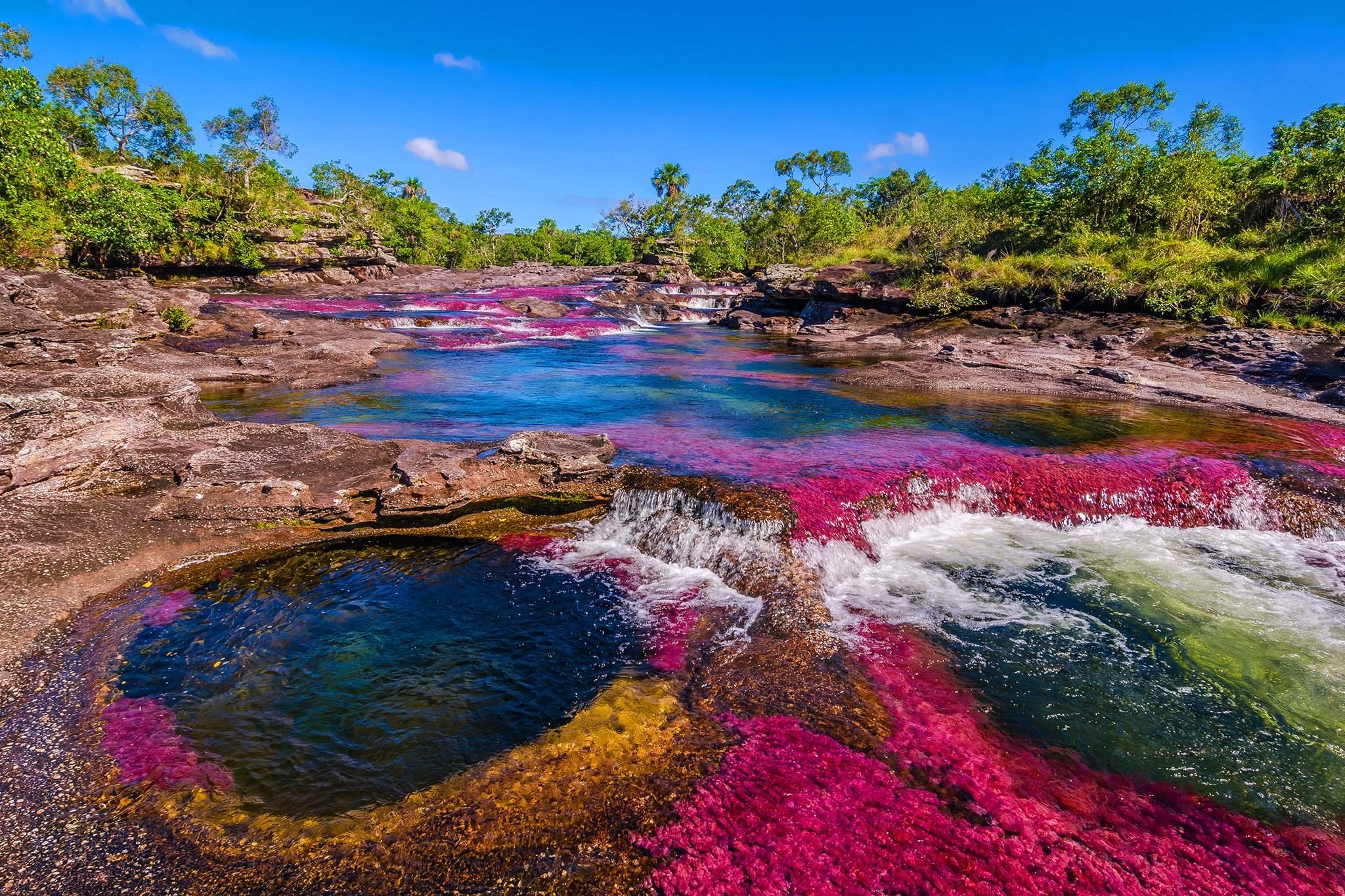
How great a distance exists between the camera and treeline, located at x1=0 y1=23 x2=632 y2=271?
20922mm

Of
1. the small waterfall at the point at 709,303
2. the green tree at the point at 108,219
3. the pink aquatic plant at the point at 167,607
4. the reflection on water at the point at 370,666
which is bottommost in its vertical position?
the reflection on water at the point at 370,666

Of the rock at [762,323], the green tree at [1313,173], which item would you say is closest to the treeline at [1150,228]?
the green tree at [1313,173]

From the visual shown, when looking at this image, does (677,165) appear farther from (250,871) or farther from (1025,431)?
(250,871)

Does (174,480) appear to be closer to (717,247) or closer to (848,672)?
(848,672)

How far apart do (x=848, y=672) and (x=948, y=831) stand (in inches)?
78.7

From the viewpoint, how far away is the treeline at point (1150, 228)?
22391 millimetres

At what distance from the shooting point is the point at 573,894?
3.46m

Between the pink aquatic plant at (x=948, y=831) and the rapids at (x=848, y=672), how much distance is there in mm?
22

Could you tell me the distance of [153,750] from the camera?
4562 millimetres

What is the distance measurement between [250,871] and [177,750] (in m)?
1.71

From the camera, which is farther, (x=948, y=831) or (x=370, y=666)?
(x=370, y=666)

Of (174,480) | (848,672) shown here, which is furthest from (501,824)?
(174,480)

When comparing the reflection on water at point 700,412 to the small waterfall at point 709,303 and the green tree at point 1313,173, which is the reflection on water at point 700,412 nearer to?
the green tree at point 1313,173

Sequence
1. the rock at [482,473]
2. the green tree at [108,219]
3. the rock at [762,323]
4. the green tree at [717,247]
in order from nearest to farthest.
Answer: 1. the rock at [482,473]
2. the green tree at [108,219]
3. the rock at [762,323]
4. the green tree at [717,247]
